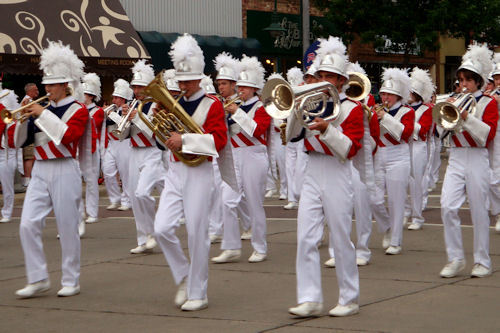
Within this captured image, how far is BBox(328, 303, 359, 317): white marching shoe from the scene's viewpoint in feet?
24.8

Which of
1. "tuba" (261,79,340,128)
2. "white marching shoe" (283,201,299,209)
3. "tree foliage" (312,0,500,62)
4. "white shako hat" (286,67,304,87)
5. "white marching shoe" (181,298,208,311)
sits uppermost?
"tree foliage" (312,0,500,62)

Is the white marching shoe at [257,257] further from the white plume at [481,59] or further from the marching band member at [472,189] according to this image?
the white plume at [481,59]

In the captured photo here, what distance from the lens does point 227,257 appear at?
1074 centimetres

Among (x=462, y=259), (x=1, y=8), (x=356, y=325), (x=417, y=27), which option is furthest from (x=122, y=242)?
(x=417, y=27)

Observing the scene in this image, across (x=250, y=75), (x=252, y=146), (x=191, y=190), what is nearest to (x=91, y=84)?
(x=250, y=75)

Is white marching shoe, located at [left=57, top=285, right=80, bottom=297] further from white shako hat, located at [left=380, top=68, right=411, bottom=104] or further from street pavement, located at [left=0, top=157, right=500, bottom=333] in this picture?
white shako hat, located at [left=380, top=68, right=411, bottom=104]

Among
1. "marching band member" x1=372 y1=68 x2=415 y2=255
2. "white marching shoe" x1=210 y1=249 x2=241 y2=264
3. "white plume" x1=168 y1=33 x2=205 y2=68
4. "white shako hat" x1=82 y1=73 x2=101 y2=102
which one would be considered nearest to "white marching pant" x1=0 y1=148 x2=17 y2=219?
"white shako hat" x1=82 y1=73 x2=101 y2=102

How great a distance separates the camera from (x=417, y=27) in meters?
31.5

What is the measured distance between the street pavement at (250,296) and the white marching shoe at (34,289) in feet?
0.29

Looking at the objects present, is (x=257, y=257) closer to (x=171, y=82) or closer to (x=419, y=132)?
Result: (x=171, y=82)

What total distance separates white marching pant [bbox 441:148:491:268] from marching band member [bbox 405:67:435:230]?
11.1ft

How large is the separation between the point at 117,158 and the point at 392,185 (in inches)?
220

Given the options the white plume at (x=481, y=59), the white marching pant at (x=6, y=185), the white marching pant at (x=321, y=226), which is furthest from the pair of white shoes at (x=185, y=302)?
the white marching pant at (x=6, y=185)

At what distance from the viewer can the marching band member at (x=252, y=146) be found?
430 inches
